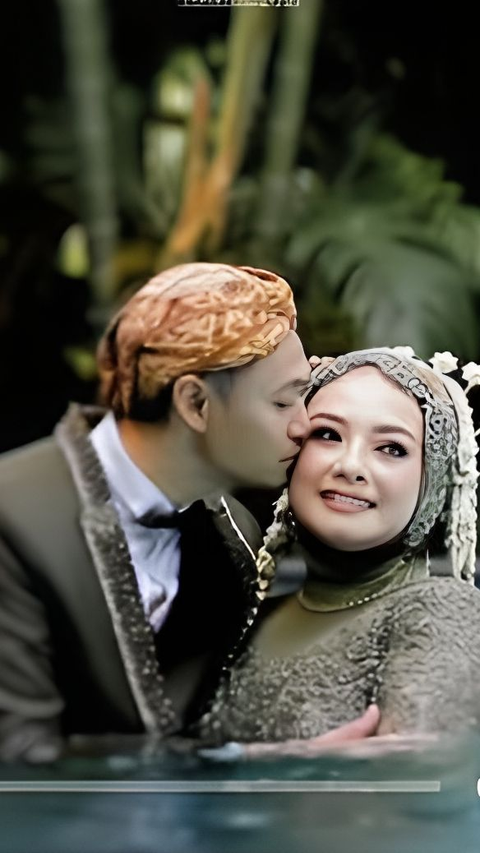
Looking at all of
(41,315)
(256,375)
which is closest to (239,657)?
(256,375)

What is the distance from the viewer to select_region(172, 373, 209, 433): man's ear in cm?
186

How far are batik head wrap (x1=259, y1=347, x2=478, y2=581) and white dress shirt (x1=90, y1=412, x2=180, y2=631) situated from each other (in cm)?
17

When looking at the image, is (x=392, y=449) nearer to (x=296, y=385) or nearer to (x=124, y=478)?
(x=296, y=385)

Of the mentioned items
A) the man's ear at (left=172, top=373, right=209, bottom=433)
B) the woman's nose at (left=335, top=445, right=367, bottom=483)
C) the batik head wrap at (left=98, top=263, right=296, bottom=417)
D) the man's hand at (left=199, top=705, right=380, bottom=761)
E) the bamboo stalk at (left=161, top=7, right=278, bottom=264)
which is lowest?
the man's hand at (left=199, top=705, right=380, bottom=761)

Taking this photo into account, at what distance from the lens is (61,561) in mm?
1849

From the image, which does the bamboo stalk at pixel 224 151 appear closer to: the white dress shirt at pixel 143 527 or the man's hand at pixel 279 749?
the white dress shirt at pixel 143 527

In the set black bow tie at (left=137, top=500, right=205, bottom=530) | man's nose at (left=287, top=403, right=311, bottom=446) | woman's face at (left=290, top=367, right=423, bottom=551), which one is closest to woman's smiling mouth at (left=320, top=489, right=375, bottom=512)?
woman's face at (left=290, top=367, right=423, bottom=551)

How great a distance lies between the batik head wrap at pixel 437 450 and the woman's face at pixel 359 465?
0.06 feet

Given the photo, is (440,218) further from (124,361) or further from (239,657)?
(239,657)

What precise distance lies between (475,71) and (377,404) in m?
0.61

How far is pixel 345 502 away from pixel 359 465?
0.23 feet

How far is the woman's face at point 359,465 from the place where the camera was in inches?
74.7

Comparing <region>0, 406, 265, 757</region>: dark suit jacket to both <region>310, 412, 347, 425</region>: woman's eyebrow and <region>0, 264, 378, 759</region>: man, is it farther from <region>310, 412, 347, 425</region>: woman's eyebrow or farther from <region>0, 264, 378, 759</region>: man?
<region>310, 412, 347, 425</region>: woman's eyebrow

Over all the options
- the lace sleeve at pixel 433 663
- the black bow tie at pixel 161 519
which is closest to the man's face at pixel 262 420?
the black bow tie at pixel 161 519
